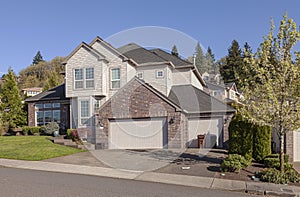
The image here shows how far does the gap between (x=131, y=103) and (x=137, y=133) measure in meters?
2.09

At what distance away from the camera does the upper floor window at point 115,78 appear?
20562 mm

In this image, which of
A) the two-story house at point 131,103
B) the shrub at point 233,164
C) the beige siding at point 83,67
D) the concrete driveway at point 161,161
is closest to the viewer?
the shrub at point 233,164

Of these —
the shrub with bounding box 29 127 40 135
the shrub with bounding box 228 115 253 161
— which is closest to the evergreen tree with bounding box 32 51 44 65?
the shrub with bounding box 29 127 40 135

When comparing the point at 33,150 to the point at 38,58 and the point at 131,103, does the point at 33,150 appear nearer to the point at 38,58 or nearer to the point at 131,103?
the point at 131,103

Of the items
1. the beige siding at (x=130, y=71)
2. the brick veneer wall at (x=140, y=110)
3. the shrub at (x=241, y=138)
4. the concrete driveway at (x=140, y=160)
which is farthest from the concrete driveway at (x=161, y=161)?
the beige siding at (x=130, y=71)

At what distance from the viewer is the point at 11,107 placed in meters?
25.0

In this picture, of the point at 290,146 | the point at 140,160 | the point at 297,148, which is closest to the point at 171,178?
the point at 140,160

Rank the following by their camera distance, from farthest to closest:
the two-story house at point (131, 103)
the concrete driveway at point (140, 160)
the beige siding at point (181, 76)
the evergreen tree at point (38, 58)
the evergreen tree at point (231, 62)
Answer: the evergreen tree at point (38, 58) < the evergreen tree at point (231, 62) < the beige siding at point (181, 76) < the two-story house at point (131, 103) < the concrete driveway at point (140, 160)

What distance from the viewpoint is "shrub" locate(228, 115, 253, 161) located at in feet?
40.4

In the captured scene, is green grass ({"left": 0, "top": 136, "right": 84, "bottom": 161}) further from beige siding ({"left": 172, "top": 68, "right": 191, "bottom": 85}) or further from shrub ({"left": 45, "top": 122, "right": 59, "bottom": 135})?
beige siding ({"left": 172, "top": 68, "right": 191, "bottom": 85})

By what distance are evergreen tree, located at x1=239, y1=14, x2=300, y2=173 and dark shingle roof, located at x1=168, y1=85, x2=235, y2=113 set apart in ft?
24.4

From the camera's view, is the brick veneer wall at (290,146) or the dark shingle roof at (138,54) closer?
the brick veneer wall at (290,146)

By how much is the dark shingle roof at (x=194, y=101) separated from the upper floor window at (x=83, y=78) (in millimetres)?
6494

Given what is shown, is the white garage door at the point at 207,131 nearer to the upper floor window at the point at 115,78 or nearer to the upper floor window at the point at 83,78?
the upper floor window at the point at 115,78
